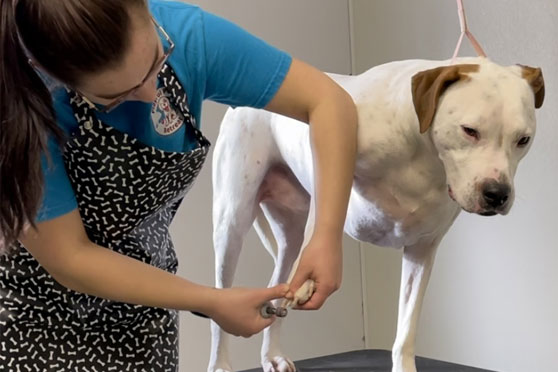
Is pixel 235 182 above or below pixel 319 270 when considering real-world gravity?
below

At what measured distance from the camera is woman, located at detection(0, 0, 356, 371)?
0.79 m

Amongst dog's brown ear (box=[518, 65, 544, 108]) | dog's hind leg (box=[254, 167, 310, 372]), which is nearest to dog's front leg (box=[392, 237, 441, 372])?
dog's hind leg (box=[254, 167, 310, 372])

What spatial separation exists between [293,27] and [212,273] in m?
0.76

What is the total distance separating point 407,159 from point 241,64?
31 cm

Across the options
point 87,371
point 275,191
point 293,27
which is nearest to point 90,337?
point 87,371

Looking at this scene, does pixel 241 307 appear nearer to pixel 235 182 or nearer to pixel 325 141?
pixel 325 141

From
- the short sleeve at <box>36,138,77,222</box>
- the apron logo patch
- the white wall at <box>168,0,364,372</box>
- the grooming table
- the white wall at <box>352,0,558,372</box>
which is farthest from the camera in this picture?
the white wall at <box>168,0,364,372</box>

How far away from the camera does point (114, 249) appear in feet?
3.58

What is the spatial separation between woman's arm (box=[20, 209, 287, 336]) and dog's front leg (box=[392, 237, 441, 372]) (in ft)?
1.62

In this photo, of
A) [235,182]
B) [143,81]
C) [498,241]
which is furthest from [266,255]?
[143,81]

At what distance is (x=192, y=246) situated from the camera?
2170 mm

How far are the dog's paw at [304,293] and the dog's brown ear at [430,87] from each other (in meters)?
0.28

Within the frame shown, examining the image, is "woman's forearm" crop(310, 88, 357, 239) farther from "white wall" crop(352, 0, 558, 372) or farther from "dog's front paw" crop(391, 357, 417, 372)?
"white wall" crop(352, 0, 558, 372)

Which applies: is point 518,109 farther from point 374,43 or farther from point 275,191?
point 374,43
